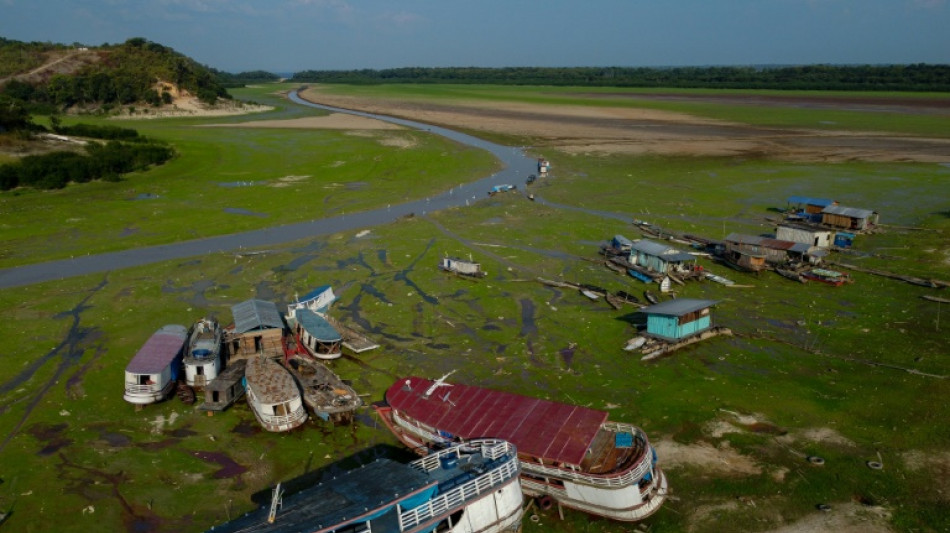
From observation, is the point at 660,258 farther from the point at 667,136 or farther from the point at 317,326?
the point at 667,136

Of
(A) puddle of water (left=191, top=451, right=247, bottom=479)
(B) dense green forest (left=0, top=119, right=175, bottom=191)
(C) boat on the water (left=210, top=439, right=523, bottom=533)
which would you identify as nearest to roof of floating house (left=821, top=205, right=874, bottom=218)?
(C) boat on the water (left=210, top=439, right=523, bottom=533)

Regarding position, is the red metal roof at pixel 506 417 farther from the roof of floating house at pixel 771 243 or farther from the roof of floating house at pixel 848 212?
the roof of floating house at pixel 848 212

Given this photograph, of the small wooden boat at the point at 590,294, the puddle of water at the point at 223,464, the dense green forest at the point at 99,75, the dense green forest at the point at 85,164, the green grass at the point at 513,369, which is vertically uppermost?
the dense green forest at the point at 99,75

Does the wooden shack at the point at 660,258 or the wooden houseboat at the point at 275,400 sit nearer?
the wooden houseboat at the point at 275,400

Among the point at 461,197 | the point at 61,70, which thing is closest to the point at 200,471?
the point at 461,197

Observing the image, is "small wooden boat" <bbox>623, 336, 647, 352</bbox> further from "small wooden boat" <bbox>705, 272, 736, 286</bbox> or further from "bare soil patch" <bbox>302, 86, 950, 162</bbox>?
"bare soil patch" <bbox>302, 86, 950, 162</bbox>

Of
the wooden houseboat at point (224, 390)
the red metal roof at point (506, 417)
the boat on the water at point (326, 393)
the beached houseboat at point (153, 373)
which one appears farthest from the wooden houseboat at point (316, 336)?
the red metal roof at point (506, 417)
